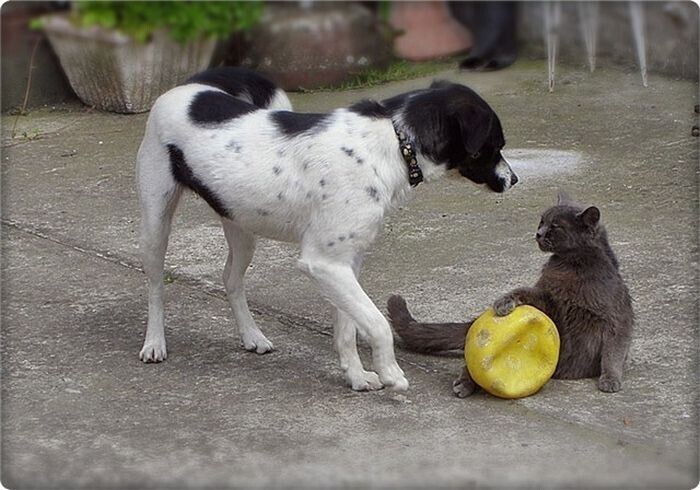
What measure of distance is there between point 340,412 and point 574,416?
2.65 ft

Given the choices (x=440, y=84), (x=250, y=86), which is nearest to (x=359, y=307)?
(x=440, y=84)

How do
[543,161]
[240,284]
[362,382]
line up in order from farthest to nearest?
[543,161]
[240,284]
[362,382]

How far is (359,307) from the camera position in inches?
161

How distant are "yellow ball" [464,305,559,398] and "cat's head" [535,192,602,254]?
0.32 meters

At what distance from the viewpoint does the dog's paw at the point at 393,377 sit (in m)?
4.12

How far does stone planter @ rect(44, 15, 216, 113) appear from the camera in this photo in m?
1.85

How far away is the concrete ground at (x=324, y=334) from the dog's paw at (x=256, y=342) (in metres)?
0.04

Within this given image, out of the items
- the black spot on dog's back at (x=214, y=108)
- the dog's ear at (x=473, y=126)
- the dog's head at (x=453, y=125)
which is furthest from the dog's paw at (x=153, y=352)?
the dog's ear at (x=473, y=126)

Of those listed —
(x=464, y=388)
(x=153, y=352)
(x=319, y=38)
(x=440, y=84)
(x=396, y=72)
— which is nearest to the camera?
(x=319, y=38)

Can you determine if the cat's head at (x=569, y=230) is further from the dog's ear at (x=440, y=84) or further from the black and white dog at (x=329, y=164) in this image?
the dog's ear at (x=440, y=84)

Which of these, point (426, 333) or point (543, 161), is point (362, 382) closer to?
point (426, 333)

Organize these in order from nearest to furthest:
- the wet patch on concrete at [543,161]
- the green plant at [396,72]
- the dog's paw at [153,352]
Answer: the green plant at [396,72] → the dog's paw at [153,352] → the wet patch on concrete at [543,161]

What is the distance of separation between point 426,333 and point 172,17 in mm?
2790

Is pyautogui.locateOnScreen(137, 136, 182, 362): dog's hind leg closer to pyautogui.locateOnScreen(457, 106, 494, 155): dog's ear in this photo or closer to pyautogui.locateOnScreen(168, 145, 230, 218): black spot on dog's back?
pyautogui.locateOnScreen(168, 145, 230, 218): black spot on dog's back
